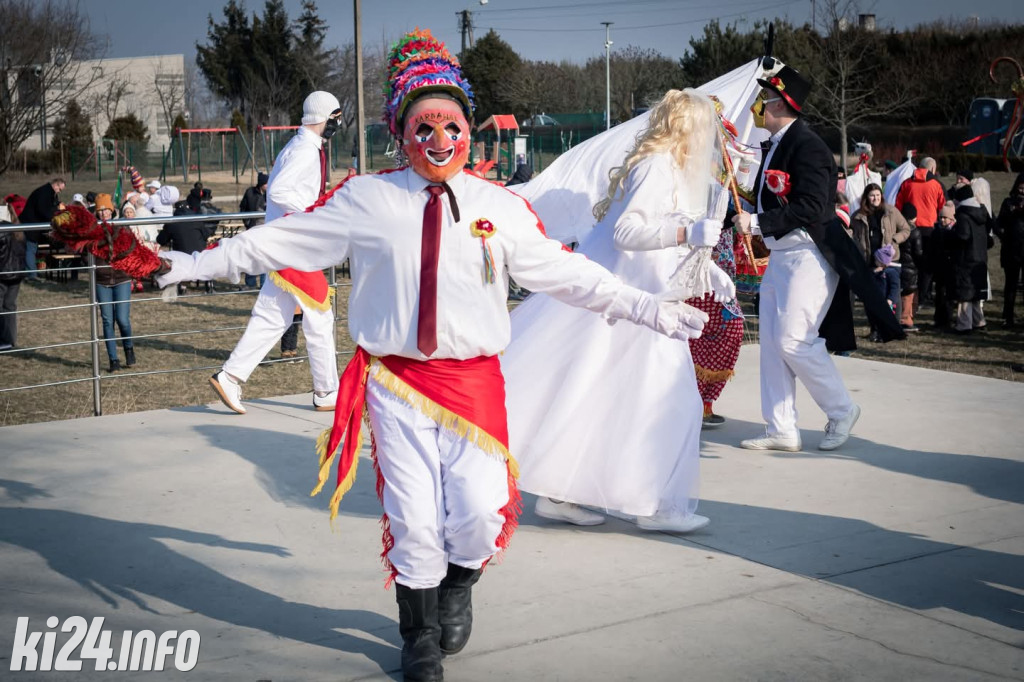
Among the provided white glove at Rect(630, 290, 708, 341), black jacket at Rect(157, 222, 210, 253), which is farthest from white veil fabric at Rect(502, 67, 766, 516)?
black jacket at Rect(157, 222, 210, 253)

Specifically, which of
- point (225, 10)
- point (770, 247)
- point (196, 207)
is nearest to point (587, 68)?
point (225, 10)

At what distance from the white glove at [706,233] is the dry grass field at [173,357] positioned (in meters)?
3.89

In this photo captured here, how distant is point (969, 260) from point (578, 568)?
29.1 ft

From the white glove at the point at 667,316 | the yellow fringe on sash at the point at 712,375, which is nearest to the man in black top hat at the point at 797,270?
the yellow fringe on sash at the point at 712,375

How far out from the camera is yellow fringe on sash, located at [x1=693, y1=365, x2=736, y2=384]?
7199 millimetres

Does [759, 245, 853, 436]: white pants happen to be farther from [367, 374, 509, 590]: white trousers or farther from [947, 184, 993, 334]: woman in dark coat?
[947, 184, 993, 334]: woman in dark coat

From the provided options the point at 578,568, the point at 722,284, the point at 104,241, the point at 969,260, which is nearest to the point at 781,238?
the point at 722,284

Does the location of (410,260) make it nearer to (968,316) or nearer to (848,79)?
(968,316)

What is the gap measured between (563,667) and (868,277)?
3.66m

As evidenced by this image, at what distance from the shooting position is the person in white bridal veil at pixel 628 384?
493 centimetres

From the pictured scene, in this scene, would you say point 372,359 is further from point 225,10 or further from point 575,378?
point 225,10

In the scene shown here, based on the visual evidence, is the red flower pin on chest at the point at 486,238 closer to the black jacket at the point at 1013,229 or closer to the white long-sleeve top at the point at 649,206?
the white long-sleeve top at the point at 649,206

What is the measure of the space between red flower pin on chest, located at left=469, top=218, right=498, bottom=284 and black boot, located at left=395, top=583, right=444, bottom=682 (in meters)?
1.04

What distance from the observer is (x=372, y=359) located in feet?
12.5
